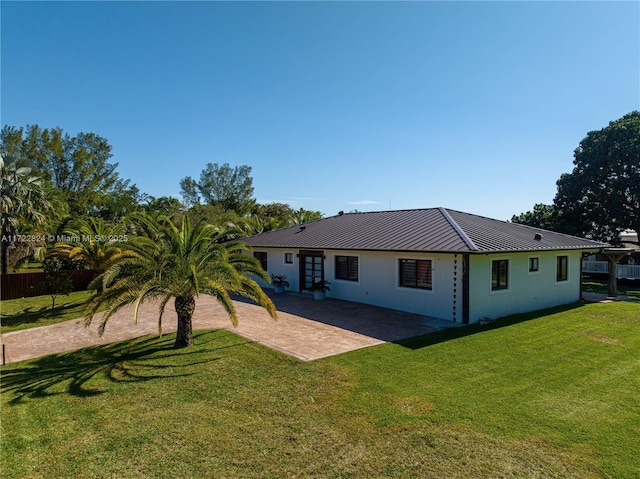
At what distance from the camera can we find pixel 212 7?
12.6m

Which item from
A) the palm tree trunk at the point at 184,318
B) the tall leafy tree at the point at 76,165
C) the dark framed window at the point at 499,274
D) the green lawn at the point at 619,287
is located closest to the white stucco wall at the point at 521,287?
the dark framed window at the point at 499,274

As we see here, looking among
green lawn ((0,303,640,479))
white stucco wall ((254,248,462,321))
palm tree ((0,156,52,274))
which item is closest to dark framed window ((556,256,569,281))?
white stucco wall ((254,248,462,321))

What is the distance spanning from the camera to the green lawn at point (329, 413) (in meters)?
4.87

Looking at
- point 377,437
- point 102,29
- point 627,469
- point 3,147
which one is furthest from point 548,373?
point 3,147

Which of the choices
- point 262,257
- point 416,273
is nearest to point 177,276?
point 416,273

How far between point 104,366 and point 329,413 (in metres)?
5.86

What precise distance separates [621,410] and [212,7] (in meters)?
14.9

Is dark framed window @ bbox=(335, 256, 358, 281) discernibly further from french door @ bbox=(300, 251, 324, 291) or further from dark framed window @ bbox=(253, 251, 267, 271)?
dark framed window @ bbox=(253, 251, 267, 271)

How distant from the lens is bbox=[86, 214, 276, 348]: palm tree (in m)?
9.18

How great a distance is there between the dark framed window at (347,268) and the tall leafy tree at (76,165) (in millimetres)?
36178

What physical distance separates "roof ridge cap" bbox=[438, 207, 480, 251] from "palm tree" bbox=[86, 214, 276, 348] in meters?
7.14

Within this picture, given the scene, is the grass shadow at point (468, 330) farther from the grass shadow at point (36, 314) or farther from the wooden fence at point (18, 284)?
the wooden fence at point (18, 284)

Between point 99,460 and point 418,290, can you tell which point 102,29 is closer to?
point 99,460

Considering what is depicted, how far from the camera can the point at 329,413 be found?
6332 mm
